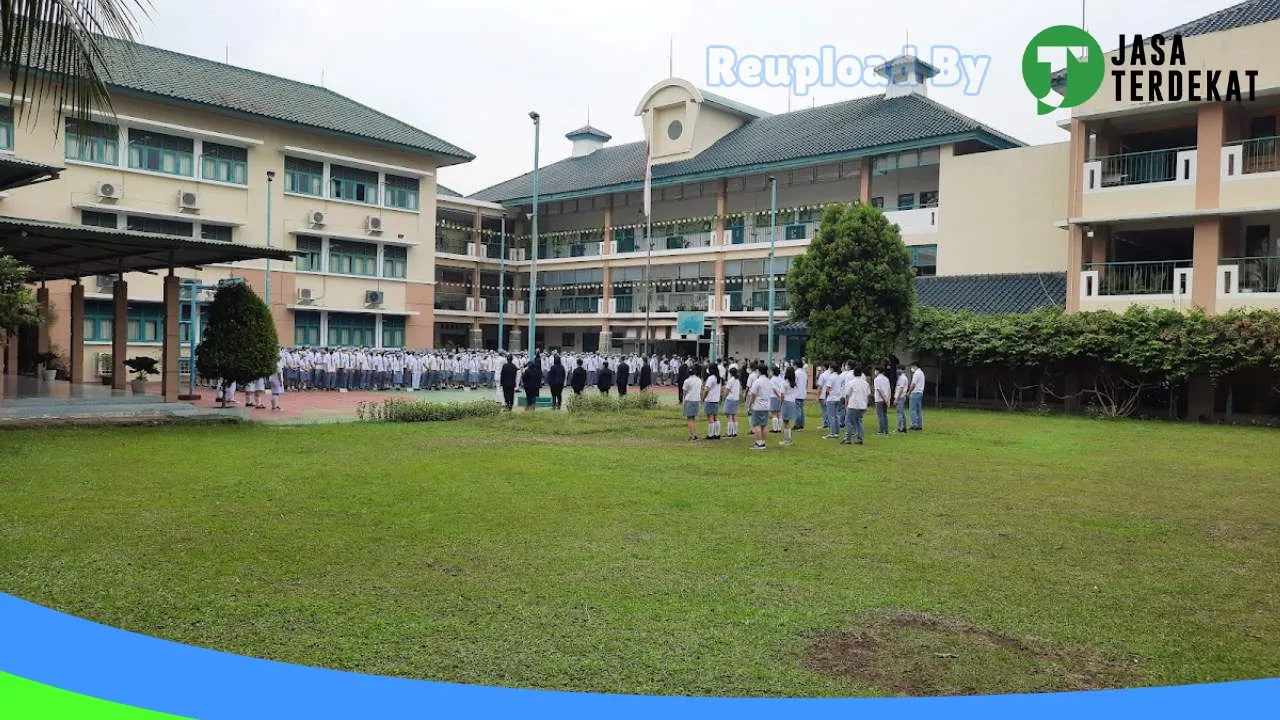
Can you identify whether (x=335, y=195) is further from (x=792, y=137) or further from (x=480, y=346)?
(x=792, y=137)

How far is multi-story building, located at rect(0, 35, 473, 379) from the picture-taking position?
98.3ft

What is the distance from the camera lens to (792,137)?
39.2 metres

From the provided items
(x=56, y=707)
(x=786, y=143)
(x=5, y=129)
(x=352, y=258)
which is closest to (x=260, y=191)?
(x=352, y=258)

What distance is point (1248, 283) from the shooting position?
22.5 metres

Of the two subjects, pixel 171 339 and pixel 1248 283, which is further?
pixel 1248 283

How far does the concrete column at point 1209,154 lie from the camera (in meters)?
22.5

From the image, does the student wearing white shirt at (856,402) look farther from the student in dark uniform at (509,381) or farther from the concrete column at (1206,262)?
the concrete column at (1206,262)

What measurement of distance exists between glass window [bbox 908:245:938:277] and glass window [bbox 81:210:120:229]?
26.0 m

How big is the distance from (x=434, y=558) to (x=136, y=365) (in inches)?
707

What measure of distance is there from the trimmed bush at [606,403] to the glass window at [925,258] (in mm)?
13965

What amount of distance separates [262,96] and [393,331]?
389 inches

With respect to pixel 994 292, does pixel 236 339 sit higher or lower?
lower

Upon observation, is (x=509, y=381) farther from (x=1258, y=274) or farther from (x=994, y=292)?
(x=1258, y=274)

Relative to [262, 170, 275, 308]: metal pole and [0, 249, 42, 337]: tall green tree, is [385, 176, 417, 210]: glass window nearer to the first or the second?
[262, 170, 275, 308]: metal pole
